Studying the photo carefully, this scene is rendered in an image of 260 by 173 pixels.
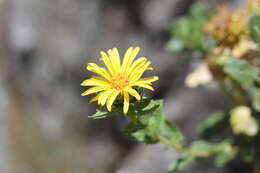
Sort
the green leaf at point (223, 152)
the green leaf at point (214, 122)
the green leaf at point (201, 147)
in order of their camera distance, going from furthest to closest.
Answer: the green leaf at point (214, 122)
the green leaf at point (223, 152)
the green leaf at point (201, 147)

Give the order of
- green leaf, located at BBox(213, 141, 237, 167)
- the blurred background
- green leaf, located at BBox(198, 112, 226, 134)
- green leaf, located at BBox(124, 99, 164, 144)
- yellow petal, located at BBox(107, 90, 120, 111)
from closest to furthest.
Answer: yellow petal, located at BBox(107, 90, 120, 111) < green leaf, located at BBox(124, 99, 164, 144) < green leaf, located at BBox(213, 141, 237, 167) < green leaf, located at BBox(198, 112, 226, 134) < the blurred background

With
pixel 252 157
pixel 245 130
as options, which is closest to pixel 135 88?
pixel 245 130

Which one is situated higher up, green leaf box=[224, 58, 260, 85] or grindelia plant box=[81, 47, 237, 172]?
green leaf box=[224, 58, 260, 85]

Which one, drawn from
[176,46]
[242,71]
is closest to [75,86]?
[176,46]

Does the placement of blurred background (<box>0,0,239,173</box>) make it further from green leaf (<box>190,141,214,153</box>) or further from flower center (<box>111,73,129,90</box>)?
flower center (<box>111,73,129,90</box>)

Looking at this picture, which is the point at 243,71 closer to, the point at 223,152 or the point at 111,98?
the point at 223,152

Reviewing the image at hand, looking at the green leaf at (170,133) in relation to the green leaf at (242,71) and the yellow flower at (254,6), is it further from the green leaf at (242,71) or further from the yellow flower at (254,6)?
the yellow flower at (254,6)

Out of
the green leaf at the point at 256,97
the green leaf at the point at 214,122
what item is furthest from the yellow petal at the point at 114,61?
the green leaf at the point at 214,122

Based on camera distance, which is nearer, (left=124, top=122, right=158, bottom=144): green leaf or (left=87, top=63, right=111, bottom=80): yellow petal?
(left=87, top=63, right=111, bottom=80): yellow petal

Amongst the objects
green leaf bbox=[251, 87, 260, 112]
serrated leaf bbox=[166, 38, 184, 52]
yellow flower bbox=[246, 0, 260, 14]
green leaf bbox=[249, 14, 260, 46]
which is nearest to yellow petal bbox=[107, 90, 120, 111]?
green leaf bbox=[249, 14, 260, 46]
